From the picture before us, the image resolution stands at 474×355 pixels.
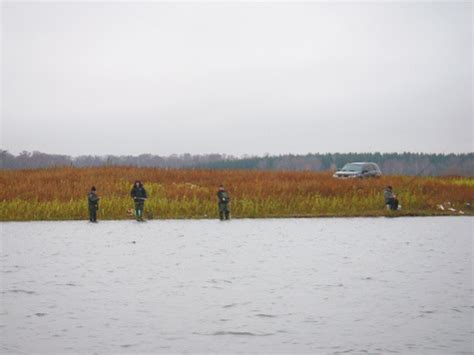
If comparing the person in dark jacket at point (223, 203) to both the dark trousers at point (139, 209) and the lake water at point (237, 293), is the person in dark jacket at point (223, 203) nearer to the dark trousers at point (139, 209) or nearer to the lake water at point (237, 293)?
the dark trousers at point (139, 209)

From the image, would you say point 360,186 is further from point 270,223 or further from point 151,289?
point 151,289

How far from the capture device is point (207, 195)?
42.5 m

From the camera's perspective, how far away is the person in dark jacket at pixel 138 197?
1410 inches

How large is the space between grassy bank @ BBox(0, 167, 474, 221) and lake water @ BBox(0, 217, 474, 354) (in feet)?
29.4

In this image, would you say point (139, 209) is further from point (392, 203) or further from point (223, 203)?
point (392, 203)

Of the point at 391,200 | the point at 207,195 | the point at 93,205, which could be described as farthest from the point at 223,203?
the point at 391,200

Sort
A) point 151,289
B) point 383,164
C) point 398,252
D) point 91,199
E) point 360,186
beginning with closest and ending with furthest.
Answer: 1. point 151,289
2. point 398,252
3. point 91,199
4. point 360,186
5. point 383,164

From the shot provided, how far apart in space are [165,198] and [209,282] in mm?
23111

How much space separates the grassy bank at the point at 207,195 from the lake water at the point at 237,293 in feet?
29.4

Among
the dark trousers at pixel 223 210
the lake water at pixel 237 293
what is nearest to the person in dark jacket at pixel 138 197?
the dark trousers at pixel 223 210

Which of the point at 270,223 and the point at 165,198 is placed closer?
the point at 270,223

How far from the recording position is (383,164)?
180875 mm

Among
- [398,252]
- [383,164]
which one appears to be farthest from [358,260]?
[383,164]

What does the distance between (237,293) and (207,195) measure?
26087 millimetres
